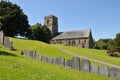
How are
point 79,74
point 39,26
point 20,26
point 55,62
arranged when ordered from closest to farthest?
point 79,74 → point 55,62 → point 20,26 → point 39,26

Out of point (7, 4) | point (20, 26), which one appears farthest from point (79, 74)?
point (7, 4)

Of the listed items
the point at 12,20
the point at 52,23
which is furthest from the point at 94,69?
the point at 52,23

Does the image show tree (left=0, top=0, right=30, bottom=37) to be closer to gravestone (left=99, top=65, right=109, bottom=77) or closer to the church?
the church

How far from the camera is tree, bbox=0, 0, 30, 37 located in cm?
8441

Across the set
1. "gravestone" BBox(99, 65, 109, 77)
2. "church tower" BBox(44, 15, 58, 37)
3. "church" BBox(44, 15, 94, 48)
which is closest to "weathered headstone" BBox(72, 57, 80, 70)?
"gravestone" BBox(99, 65, 109, 77)

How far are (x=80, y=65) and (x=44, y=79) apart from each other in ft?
19.9

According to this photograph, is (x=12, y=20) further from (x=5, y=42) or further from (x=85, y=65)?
(x=85, y=65)

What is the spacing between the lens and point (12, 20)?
285 ft

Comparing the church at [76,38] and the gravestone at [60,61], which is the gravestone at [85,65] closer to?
the gravestone at [60,61]

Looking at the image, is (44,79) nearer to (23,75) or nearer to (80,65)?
(23,75)

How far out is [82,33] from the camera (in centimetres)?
12600

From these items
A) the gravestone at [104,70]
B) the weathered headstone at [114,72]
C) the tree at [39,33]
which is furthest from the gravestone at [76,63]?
the tree at [39,33]

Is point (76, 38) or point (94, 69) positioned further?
point (76, 38)

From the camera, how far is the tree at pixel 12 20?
3323 inches
